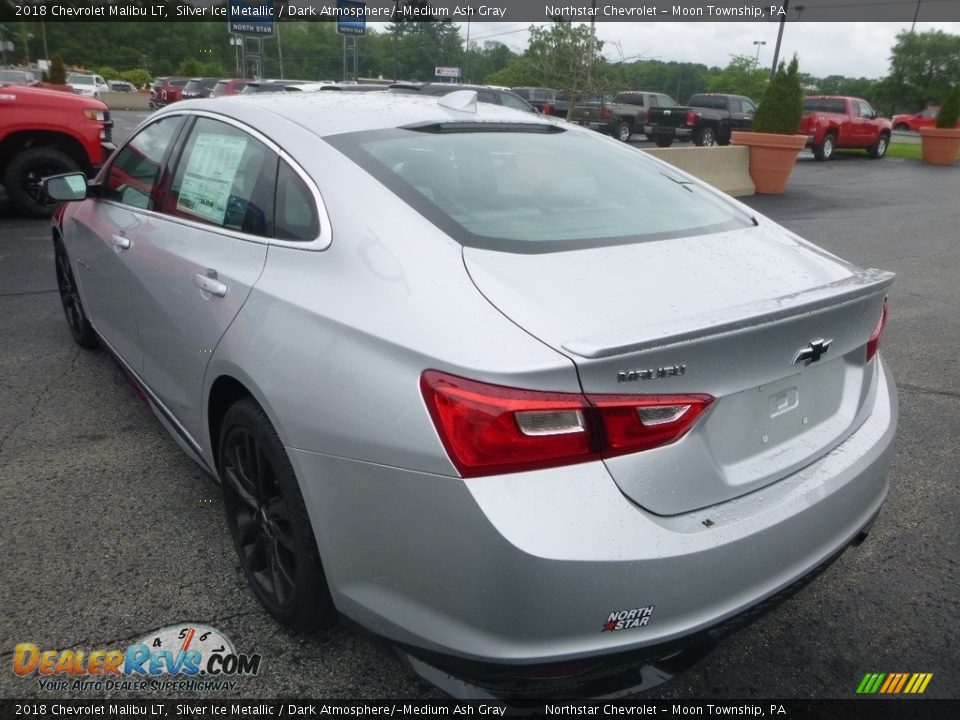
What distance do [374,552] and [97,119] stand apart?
9173 mm

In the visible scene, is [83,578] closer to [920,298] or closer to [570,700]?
[570,700]

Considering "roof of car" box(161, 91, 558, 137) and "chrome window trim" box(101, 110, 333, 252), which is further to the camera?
"roof of car" box(161, 91, 558, 137)

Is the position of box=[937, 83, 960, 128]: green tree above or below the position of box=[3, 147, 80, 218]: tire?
above

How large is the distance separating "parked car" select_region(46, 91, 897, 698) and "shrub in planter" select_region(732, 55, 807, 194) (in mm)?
11366

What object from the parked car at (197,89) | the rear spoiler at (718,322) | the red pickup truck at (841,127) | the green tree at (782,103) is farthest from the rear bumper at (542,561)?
the parked car at (197,89)

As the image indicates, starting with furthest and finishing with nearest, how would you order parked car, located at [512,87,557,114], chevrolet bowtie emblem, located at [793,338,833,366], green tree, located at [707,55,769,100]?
green tree, located at [707,55,769,100] < parked car, located at [512,87,557,114] < chevrolet bowtie emblem, located at [793,338,833,366]

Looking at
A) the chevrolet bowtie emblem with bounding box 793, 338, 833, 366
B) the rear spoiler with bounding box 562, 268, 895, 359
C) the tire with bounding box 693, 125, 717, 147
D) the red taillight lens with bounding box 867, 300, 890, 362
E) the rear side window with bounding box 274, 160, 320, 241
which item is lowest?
the tire with bounding box 693, 125, 717, 147

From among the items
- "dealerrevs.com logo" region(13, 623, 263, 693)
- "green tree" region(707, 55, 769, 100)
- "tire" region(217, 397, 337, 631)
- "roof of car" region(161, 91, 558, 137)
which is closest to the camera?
"tire" region(217, 397, 337, 631)

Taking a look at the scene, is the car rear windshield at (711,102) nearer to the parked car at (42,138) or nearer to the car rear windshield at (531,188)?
the parked car at (42,138)

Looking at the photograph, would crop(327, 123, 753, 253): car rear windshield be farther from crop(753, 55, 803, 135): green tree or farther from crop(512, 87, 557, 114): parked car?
crop(512, 87, 557, 114): parked car

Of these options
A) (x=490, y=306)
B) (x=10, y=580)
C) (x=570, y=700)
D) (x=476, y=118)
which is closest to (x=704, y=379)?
(x=490, y=306)

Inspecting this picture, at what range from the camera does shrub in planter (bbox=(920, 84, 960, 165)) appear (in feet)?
65.3

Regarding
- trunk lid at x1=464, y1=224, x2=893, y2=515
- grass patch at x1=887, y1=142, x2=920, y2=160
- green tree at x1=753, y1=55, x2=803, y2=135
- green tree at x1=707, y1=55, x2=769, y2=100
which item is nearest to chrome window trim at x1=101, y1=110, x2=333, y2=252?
trunk lid at x1=464, y1=224, x2=893, y2=515

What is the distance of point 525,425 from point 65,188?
3266mm
